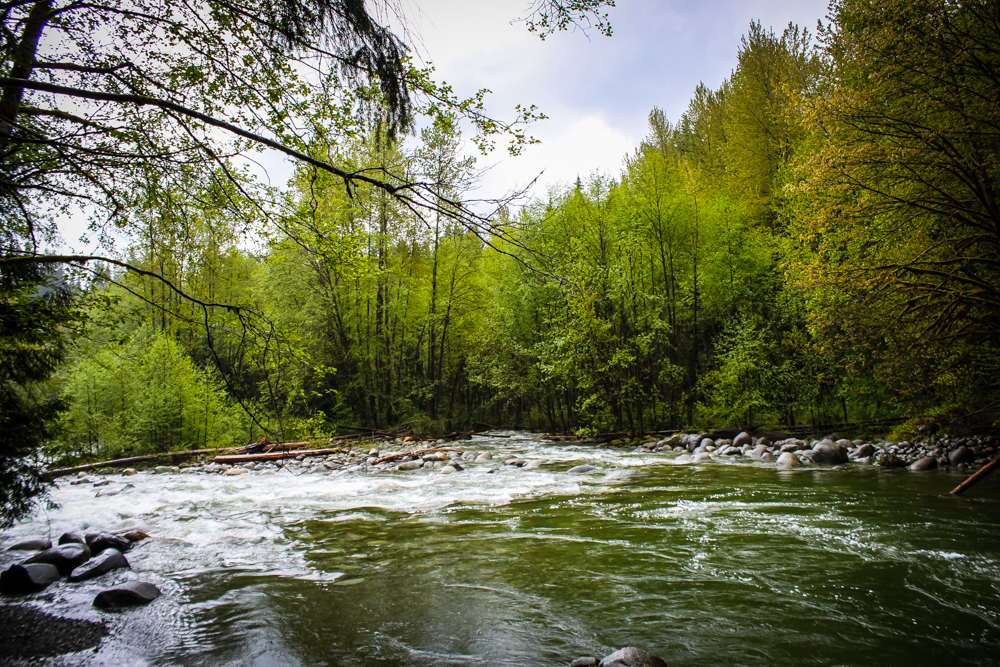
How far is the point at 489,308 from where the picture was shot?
62.7 ft

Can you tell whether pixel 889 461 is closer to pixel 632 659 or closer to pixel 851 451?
pixel 851 451

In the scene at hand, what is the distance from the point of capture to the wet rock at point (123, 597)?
3.42 meters

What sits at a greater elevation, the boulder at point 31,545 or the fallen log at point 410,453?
the boulder at point 31,545

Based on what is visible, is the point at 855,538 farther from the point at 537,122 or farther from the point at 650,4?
the point at 650,4

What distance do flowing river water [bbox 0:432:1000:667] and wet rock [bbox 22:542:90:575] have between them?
0.42m

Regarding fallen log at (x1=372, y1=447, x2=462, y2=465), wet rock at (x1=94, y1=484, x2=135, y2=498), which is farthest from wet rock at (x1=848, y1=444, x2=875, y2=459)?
wet rock at (x1=94, y1=484, x2=135, y2=498)

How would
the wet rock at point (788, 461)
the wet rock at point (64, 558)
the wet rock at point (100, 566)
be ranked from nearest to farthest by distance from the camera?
the wet rock at point (100, 566)
the wet rock at point (64, 558)
the wet rock at point (788, 461)

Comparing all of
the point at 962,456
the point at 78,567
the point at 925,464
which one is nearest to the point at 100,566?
the point at 78,567

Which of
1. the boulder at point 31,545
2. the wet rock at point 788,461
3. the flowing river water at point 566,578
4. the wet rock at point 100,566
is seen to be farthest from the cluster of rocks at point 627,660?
the wet rock at point 788,461

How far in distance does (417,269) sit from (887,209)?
16.9 metres

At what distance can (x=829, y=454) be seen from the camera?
31.0 feet

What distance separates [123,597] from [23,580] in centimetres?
101

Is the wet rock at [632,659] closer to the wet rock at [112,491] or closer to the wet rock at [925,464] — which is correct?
the wet rock at [925,464]

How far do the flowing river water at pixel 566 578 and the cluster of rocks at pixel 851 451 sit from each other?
1251 mm
